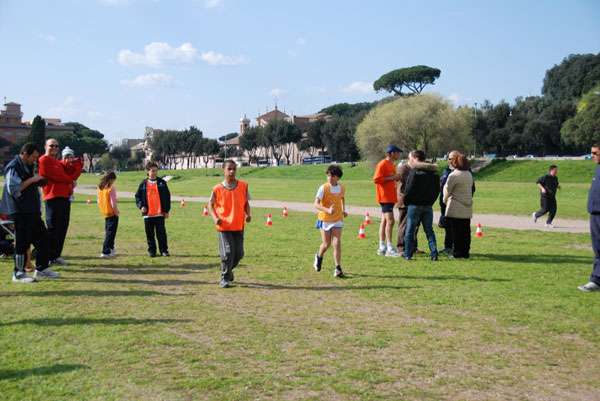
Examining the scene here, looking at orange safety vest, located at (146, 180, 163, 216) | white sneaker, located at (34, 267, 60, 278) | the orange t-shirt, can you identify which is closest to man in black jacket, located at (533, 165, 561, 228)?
the orange t-shirt

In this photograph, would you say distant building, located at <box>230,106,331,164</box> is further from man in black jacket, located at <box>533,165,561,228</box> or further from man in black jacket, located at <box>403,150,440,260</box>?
man in black jacket, located at <box>403,150,440,260</box>

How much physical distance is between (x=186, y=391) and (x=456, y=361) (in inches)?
92.3

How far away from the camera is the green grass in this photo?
14.0 ft

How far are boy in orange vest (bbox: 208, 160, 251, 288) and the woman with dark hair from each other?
4141 mm

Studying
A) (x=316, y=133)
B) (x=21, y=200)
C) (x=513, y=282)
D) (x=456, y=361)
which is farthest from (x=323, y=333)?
(x=316, y=133)

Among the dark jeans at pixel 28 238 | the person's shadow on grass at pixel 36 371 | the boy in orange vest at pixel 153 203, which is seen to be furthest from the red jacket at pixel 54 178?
the person's shadow on grass at pixel 36 371

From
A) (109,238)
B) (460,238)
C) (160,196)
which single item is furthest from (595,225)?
(109,238)

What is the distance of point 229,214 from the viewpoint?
7.91m

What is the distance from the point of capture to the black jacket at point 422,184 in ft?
32.8

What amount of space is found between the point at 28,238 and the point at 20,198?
24.5 inches

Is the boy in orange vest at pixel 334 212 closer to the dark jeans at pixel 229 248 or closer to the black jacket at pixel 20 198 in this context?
the dark jeans at pixel 229 248

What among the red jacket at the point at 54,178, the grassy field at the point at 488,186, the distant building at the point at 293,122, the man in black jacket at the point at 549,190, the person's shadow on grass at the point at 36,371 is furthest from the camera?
the distant building at the point at 293,122

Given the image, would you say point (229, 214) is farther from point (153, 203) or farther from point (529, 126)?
point (529, 126)

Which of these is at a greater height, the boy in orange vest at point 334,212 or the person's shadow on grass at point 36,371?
the boy in orange vest at point 334,212
